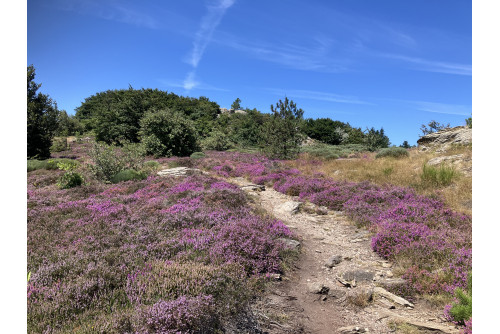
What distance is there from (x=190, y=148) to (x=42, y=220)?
934 inches

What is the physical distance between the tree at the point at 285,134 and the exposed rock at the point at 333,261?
64.1 feet

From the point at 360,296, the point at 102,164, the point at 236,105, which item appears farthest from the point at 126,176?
the point at 236,105

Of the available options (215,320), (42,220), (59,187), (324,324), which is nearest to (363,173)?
(324,324)

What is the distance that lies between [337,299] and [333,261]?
150 cm

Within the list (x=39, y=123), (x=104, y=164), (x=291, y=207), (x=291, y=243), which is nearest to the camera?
(x=291, y=243)

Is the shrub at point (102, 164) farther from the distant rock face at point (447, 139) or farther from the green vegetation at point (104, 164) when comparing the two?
the distant rock face at point (447, 139)

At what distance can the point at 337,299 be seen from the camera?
182 inches

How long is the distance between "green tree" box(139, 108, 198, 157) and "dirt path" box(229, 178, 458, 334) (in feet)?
79.2

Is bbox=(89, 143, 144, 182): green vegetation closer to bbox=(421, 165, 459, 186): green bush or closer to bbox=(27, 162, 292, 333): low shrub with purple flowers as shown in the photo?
bbox=(27, 162, 292, 333): low shrub with purple flowers

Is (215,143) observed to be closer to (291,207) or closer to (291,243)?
(291,207)

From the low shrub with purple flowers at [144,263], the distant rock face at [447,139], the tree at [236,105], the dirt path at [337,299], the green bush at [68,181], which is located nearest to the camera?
the low shrub with purple flowers at [144,263]

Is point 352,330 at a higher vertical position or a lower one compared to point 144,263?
lower

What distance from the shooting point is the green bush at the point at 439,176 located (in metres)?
11.5

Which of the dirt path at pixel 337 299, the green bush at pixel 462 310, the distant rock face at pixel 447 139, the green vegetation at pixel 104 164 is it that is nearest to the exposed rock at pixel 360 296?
the dirt path at pixel 337 299
